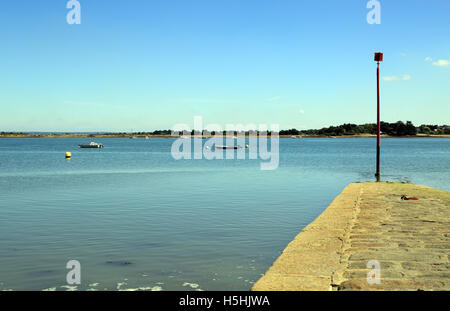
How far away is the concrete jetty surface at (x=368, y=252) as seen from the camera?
7203 mm

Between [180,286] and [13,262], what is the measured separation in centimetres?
446

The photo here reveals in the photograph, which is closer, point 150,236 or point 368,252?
point 368,252

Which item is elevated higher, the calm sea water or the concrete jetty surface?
the concrete jetty surface

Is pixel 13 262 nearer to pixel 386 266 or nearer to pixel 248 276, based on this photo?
pixel 248 276

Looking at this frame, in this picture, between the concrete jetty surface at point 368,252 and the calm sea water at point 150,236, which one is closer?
the concrete jetty surface at point 368,252

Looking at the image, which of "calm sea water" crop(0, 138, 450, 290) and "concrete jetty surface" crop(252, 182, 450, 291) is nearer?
"concrete jetty surface" crop(252, 182, 450, 291)

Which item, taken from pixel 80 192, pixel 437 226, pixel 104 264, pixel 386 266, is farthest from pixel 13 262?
pixel 80 192

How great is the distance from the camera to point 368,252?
9.28 meters

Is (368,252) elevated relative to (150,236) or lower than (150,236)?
elevated

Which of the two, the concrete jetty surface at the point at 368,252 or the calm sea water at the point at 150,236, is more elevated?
the concrete jetty surface at the point at 368,252

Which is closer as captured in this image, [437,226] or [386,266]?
[386,266]

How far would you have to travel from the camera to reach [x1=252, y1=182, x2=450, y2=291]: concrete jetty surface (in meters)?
7.20
